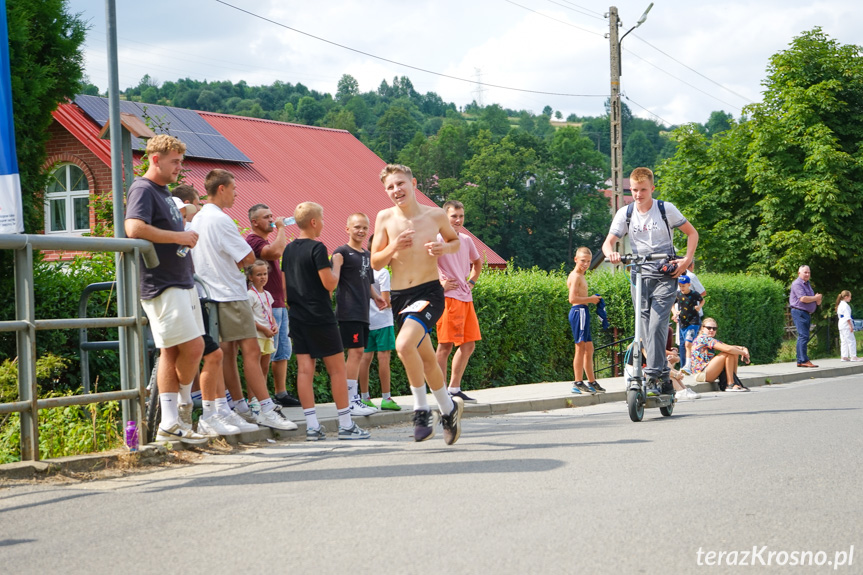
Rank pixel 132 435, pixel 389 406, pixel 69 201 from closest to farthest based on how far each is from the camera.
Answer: pixel 132 435
pixel 389 406
pixel 69 201

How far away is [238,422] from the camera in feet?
25.5

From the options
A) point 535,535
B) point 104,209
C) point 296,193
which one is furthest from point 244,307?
point 296,193

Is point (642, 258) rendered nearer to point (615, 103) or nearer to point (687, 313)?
point (687, 313)

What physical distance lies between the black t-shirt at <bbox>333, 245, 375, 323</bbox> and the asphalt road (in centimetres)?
175

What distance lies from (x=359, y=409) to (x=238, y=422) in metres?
1.82

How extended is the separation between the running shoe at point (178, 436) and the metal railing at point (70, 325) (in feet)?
0.85

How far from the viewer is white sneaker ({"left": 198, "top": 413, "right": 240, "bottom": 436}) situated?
752cm

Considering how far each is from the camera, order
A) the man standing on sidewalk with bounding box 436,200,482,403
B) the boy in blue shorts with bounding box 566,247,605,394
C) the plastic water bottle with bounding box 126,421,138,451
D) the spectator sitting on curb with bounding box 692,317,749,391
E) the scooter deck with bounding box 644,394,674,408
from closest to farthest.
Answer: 1. the plastic water bottle with bounding box 126,421,138,451
2. the scooter deck with bounding box 644,394,674,408
3. the man standing on sidewalk with bounding box 436,200,482,403
4. the boy in blue shorts with bounding box 566,247,605,394
5. the spectator sitting on curb with bounding box 692,317,749,391

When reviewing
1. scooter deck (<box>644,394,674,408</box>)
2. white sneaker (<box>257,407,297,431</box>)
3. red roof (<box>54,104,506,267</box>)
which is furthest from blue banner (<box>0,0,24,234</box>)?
red roof (<box>54,104,506,267</box>)

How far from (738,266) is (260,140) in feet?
59.8

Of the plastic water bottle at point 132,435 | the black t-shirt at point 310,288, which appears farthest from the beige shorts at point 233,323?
the plastic water bottle at point 132,435

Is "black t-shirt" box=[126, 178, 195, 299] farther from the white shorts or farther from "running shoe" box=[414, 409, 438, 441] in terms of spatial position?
"running shoe" box=[414, 409, 438, 441]

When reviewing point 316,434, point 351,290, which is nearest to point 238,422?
point 316,434

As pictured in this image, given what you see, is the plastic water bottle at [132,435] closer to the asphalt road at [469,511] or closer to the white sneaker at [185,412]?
the asphalt road at [469,511]
